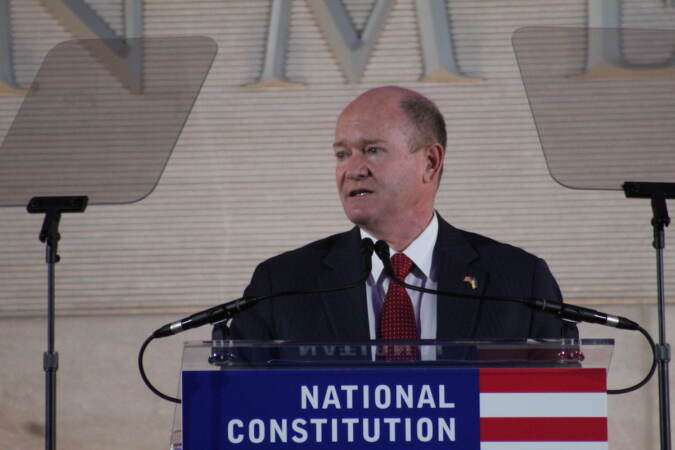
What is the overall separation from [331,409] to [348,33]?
2503 mm

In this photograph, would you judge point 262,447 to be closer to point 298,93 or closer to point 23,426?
point 298,93

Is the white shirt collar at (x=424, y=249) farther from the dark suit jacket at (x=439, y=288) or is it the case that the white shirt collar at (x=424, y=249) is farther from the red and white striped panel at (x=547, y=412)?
the red and white striped panel at (x=547, y=412)

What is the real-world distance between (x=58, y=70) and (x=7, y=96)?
813mm

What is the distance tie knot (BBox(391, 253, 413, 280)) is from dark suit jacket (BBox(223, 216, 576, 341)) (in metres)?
0.08

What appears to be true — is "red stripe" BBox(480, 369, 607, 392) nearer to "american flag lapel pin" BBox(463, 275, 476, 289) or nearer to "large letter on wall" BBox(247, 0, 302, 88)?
"american flag lapel pin" BBox(463, 275, 476, 289)

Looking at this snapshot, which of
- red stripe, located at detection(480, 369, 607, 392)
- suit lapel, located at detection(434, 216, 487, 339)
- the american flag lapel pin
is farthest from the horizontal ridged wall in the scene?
red stripe, located at detection(480, 369, 607, 392)

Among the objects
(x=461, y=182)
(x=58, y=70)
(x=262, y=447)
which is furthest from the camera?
(x=461, y=182)

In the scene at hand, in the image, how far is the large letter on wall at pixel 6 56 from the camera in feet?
12.1

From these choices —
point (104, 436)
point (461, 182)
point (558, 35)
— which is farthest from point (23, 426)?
point (558, 35)

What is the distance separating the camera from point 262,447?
1.39 m

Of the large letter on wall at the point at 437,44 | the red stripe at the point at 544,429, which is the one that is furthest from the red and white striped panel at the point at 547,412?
the large letter on wall at the point at 437,44

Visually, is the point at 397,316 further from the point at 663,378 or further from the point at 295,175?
the point at 295,175

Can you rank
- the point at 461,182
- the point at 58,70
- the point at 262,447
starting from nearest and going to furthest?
the point at 262,447 < the point at 58,70 < the point at 461,182

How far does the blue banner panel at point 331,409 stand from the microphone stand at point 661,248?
37.6 inches
